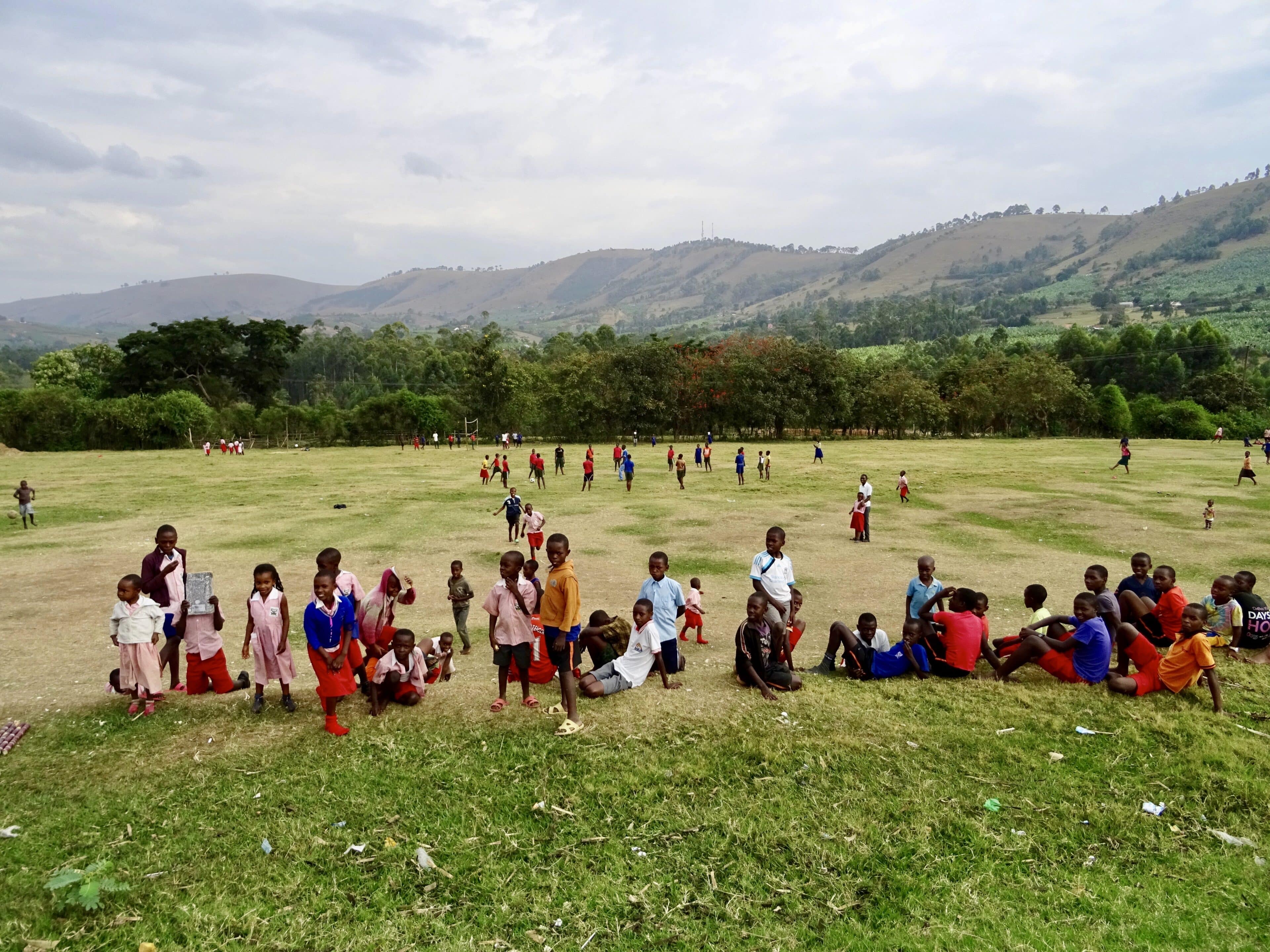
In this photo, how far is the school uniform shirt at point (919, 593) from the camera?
8.55 metres

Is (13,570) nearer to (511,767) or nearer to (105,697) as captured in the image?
(105,697)

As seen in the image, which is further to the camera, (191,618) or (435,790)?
(191,618)

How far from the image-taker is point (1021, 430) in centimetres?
6006

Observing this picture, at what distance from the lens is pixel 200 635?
7414mm

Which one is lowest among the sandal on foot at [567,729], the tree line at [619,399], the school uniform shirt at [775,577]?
the sandal on foot at [567,729]

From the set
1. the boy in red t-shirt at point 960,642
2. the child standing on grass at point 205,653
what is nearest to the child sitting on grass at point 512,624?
the child standing on grass at point 205,653


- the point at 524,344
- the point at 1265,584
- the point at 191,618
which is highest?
the point at 524,344

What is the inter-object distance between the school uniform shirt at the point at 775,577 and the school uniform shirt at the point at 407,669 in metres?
3.83

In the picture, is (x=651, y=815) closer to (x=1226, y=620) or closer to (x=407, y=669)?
(x=407, y=669)

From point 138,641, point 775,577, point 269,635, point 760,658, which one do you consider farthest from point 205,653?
point 775,577

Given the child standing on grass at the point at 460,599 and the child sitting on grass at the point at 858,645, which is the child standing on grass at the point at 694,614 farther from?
the child standing on grass at the point at 460,599

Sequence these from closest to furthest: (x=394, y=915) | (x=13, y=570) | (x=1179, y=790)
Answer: (x=394, y=915)
(x=1179, y=790)
(x=13, y=570)

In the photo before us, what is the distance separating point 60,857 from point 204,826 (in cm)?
81

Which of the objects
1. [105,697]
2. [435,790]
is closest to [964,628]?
[435,790]
